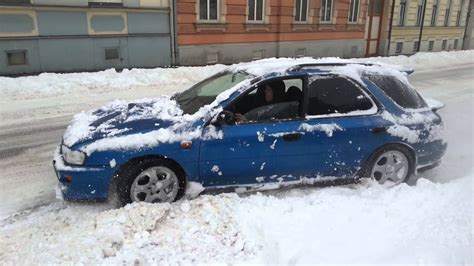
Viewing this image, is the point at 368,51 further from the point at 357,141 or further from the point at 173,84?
the point at 357,141

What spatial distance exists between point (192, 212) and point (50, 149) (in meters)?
3.40

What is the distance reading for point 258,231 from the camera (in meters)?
3.70

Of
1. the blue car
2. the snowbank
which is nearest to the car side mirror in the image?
the blue car

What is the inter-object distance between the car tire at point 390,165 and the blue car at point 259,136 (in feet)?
0.04

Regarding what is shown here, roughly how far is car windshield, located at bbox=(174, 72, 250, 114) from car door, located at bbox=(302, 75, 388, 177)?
34.0 inches

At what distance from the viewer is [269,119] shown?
179 inches

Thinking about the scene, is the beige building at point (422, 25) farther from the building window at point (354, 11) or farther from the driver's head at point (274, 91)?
the driver's head at point (274, 91)

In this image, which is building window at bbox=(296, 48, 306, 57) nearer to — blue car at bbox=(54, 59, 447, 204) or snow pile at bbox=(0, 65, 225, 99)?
snow pile at bbox=(0, 65, 225, 99)

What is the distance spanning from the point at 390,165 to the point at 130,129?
299cm

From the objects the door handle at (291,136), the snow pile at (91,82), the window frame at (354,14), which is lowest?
the snow pile at (91,82)

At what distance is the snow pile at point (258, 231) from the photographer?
10.9 ft

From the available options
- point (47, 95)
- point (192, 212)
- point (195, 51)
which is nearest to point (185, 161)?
point (192, 212)

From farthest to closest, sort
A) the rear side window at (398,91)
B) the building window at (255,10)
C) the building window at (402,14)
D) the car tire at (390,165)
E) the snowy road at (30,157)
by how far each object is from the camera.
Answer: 1. the building window at (402,14)
2. the building window at (255,10)
3. the rear side window at (398,91)
4. the car tire at (390,165)
5. the snowy road at (30,157)

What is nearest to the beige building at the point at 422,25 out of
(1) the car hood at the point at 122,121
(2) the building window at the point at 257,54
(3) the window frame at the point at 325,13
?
(3) the window frame at the point at 325,13
